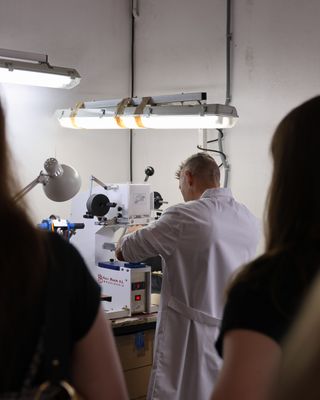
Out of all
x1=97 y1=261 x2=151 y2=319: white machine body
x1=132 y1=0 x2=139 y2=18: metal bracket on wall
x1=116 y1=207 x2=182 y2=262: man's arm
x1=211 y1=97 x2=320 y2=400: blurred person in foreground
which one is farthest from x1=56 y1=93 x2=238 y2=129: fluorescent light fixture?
x1=211 y1=97 x2=320 y2=400: blurred person in foreground

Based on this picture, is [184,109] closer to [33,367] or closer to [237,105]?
[237,105]

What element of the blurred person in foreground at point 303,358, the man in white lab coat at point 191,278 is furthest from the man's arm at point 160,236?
the blurred person in foreground at point 303,358

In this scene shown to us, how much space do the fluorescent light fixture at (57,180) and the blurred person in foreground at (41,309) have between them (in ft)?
5.35

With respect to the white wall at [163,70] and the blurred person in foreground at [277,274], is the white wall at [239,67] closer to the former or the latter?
the white wall at [163,70]

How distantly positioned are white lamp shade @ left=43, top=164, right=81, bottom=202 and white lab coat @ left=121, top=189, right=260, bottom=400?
1.22 ft

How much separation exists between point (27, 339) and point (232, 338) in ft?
1.02

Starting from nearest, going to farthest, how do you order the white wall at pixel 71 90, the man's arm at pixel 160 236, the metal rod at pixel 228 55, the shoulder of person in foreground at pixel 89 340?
1. the shoulder of person in foreground at pixel 89 340
2. the man's arm at pixel 160 236
3. the metal rod at pixel 228 55
4. the white wall at pixel 71 90

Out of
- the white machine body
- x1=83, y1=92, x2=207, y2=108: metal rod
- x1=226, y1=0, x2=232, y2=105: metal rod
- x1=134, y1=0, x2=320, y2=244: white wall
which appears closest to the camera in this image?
x1=83, y1=92, x2=207, y2=108: metal rod

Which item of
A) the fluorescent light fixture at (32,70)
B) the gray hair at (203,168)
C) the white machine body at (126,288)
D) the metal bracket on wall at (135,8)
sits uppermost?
the metal bracket on wall at (135,8)

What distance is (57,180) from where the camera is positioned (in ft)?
8.46

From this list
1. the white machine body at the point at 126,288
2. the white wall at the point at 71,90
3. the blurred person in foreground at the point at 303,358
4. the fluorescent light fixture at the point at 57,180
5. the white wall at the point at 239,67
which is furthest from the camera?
the white wall at the point at 71,90

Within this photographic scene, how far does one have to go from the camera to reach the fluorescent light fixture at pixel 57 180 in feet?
8.37

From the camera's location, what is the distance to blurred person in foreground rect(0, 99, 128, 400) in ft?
2.78

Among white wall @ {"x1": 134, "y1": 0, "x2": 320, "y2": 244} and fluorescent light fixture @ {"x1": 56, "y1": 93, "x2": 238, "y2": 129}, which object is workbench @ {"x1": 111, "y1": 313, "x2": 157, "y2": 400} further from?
white wall @ {"x1": 134, "y1": 0, "x2": 320, "y2": 244}
